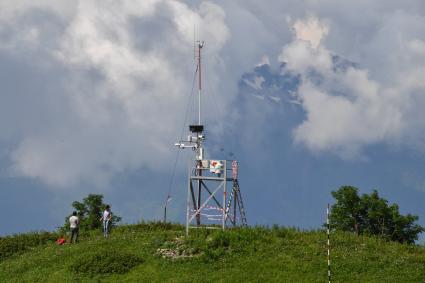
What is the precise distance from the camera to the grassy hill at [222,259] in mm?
35438

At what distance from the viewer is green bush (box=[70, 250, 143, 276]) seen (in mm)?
37562

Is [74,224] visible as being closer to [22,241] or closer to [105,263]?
[22,241]

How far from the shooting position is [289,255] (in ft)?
125

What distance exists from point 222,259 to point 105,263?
6458 millimetres

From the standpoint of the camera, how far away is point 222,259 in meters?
37.8

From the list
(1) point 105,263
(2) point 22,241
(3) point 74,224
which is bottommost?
(1) point 105,263

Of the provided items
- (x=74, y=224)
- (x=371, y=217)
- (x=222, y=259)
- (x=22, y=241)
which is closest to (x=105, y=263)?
(x=222, y=259)

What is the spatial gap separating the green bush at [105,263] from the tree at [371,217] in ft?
120

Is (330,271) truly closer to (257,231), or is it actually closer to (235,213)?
(257,231)

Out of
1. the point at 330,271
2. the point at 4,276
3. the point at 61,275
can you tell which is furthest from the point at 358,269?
the point at 4,276

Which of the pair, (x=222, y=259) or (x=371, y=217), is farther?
(x=371, y=217)

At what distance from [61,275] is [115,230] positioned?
1596 centimetres

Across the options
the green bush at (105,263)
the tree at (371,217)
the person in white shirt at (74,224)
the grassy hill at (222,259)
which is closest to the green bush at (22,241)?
the grassy hill at (222,259)

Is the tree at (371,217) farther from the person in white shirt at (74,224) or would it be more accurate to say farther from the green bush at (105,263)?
the green bush at (105,263)
